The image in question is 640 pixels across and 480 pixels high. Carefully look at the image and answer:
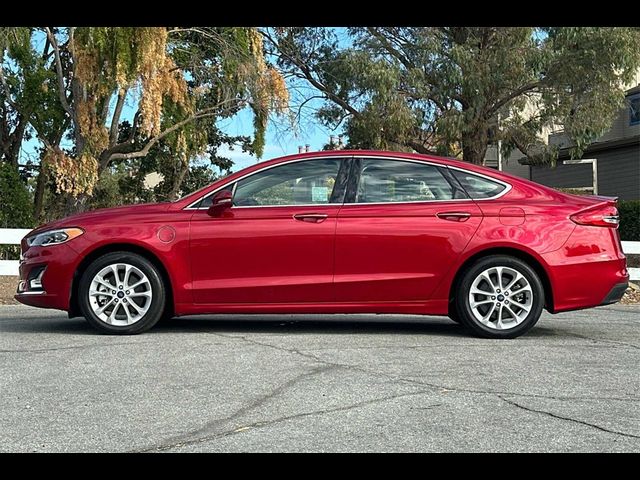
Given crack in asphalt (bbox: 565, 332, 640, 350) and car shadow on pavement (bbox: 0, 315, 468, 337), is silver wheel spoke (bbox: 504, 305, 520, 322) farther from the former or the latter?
crack in asphalt (bbox: 565, 332, 640, 350)

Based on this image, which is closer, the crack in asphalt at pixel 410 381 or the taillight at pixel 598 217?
the crack in asphalt at pixel 410 381

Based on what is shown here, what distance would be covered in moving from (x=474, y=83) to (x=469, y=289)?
45.7 ft

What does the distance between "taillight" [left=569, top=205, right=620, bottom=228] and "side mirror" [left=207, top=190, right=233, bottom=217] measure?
2.92 meters

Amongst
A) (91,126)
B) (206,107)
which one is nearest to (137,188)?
(206,107)

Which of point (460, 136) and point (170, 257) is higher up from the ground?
point (460, 136)

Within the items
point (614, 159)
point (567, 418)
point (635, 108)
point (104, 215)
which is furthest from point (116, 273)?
point (635, 108)

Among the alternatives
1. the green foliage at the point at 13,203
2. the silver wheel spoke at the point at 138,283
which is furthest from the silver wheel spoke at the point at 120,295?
the green foliage at the point at 13,203

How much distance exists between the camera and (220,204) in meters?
7.07

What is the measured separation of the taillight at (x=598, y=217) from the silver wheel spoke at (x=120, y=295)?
3692 millimetres

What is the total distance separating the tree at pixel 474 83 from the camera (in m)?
19.9

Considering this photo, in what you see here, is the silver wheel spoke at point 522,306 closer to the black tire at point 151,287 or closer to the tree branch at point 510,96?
the black tire at point 151,287
